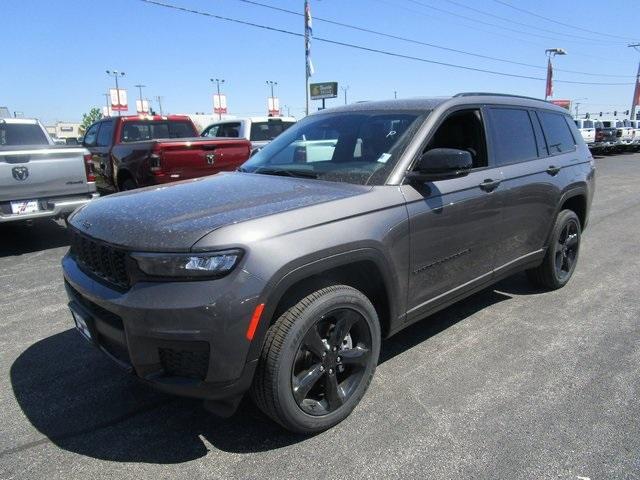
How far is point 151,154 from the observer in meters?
7.61

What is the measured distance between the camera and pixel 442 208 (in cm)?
328

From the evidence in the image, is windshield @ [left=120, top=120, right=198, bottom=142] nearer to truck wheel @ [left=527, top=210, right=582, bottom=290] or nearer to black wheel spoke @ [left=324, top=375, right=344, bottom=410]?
truck wheel @ [left=527, top=210, right=582, bottom=290]

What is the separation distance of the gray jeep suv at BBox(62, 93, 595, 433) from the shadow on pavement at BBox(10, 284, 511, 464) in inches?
14.3

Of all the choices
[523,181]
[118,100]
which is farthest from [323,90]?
[118,100]

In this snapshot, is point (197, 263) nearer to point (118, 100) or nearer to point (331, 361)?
point (331, 361)

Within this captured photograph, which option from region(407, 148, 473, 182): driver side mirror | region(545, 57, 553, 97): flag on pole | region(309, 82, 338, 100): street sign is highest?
region(545, 57, 553, 97): flag on pole

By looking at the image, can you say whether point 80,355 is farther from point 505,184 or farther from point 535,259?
point 535,259

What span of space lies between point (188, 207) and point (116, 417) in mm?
1314

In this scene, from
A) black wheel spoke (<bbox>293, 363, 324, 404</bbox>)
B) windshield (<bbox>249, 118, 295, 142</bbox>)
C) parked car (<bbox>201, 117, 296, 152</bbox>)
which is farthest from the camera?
windshield (<bbox>249, 118, 295, 142</bbox>)

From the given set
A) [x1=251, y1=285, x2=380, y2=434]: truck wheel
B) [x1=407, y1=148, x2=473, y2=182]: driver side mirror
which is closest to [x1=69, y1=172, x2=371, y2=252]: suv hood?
[x1=407, y1=148, x2=473, y2=182]: driver side mirror

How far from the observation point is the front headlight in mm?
2275

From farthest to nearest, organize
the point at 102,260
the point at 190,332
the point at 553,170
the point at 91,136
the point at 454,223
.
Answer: the point at 91,136 < the point at 553,170 < the point at 454,223 < the point at 102,260 < the point at 190,332

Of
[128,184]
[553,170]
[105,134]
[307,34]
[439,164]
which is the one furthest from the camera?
[307,34]

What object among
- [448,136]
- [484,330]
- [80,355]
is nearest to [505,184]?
[448,136]
